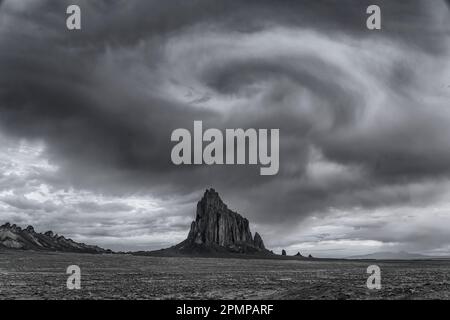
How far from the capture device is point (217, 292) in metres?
47.7
